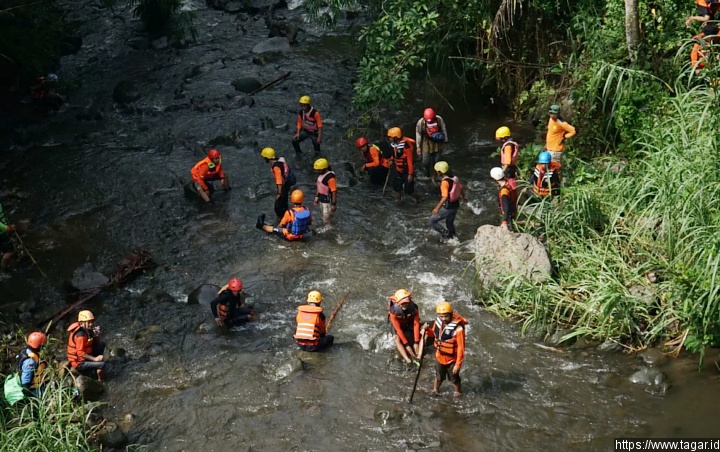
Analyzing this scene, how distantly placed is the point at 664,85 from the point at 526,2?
340 cm

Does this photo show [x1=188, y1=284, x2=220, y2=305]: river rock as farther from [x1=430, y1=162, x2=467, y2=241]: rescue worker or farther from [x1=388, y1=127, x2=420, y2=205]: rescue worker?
[x1=388, y1=127, x2=420, y2=205]: rescue worker

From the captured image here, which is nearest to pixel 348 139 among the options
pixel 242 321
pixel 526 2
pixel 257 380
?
pixel 526 2

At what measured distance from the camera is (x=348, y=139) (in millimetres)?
16312

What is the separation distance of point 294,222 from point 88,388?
14.2ft

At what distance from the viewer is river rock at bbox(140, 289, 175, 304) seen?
11.9m

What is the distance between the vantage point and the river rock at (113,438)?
917 cm

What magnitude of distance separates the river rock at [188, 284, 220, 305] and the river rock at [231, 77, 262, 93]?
301 inches

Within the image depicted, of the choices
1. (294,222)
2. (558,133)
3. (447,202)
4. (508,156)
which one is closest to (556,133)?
(558,133)

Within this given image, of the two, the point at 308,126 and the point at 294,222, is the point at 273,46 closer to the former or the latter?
the point at 308,126

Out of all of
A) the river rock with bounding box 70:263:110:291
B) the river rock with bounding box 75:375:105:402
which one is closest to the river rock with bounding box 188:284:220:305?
the river rock with bounding box 70:263:110:291

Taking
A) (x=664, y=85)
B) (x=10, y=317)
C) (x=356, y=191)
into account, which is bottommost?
(x=10, y=317)

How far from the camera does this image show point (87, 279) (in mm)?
12250

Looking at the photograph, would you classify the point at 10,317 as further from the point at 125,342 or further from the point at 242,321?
the point at 242,321

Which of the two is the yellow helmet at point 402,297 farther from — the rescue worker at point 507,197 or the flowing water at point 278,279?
the rescue worker at point 507,197
